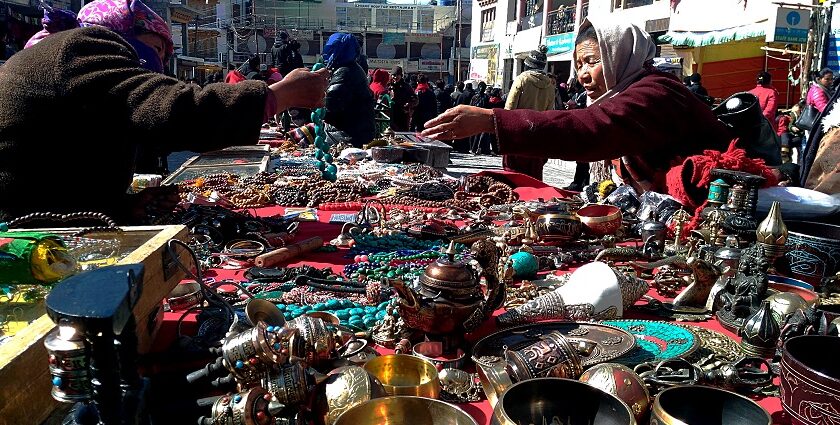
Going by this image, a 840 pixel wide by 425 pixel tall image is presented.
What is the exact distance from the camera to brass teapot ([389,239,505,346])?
4.11 ft

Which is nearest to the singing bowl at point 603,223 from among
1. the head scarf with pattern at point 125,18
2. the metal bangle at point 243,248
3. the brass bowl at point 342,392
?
the metal bangle at point 243,248

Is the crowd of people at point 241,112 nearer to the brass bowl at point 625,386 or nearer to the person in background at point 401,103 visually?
the brass bowl at point 625,386

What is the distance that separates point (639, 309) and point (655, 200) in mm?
965

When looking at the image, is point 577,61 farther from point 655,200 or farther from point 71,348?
point 71,348

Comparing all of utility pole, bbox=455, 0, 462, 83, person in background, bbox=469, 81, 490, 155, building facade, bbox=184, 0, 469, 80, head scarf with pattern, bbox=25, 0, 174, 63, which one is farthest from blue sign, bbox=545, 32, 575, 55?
building facade, bbox=184, 0, 469, 80

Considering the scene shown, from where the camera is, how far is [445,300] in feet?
4.12

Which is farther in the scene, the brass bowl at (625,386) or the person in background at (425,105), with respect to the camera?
the person in background at (425,105)

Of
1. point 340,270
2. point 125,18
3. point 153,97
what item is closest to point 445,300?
point 340,270

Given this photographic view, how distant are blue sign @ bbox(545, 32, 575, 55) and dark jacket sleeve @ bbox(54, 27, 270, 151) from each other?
57.1 feet

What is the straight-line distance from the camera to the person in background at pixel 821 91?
6499 mm

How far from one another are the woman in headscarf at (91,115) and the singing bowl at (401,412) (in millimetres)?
1240

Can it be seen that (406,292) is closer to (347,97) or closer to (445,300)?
(445,300)

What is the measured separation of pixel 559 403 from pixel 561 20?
819 inches

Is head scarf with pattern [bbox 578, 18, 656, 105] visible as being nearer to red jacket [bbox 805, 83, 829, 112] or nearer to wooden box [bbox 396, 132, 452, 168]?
wooden box [bbox 396, 132, 452, 168]
